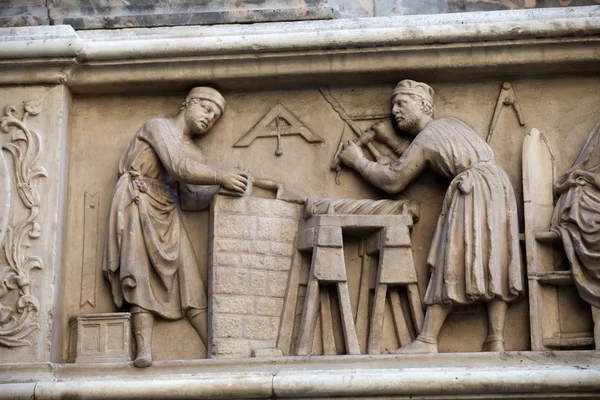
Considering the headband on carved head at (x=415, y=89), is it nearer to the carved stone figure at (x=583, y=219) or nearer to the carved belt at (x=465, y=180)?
the carved belt at (x=465, y=180)

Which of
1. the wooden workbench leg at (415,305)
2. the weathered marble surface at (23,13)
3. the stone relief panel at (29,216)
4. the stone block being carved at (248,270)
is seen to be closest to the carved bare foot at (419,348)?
the wooden workbench leg at (415,305)

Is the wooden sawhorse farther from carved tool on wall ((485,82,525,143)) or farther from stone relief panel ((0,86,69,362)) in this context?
stone relief panel ((0,86,69,362))

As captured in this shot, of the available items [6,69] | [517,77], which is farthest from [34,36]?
[517,77]

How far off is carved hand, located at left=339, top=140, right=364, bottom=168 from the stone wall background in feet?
2.24

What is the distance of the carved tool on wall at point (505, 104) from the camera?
7.98 meters

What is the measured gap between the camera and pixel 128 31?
321 inches

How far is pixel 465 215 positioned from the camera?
764cm

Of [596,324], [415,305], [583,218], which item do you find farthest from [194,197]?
[596,324]

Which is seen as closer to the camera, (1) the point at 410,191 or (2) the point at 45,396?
(2) the point at 45,396

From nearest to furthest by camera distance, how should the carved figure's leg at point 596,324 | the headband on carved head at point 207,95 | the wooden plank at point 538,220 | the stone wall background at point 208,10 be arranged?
1. the carved figure's leg at point 596,324
2. the wooden plank at point 538,220
3. the headband on carved head at point 207,95
4. the stone wall background at point 208,10

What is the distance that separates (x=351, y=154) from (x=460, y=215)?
0.66 m

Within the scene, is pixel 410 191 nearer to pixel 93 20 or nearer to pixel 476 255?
pixel 476 255

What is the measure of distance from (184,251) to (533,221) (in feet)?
5.61

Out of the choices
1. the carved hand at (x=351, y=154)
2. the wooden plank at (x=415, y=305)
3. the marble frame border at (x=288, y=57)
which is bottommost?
the wooden plank at (x=415, y=305)
